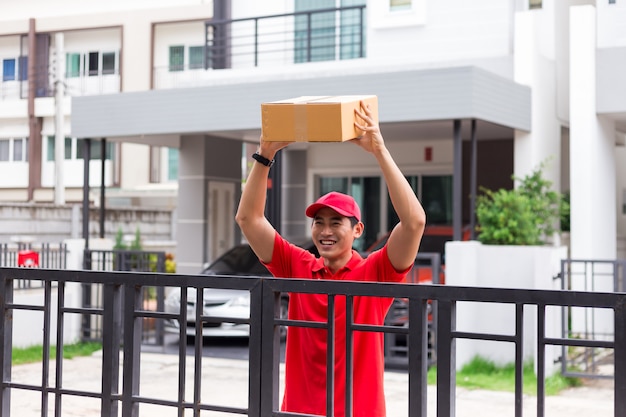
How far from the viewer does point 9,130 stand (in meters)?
29.1

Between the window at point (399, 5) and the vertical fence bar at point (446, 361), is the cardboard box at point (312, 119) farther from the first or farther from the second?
the window at point (399, 5)

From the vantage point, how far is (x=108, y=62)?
2883 centimetres

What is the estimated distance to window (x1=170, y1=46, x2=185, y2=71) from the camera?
27828mm

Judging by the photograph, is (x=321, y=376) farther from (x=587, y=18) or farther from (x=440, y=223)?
(x=440, y=223)

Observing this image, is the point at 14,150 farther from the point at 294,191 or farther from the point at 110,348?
the point at 110,348

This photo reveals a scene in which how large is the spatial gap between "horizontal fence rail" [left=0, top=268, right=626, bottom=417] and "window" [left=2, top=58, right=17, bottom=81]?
89.7 feet

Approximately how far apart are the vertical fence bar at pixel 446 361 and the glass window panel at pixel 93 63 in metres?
26.9

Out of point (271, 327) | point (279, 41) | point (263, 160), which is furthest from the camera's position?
point (279, 41)

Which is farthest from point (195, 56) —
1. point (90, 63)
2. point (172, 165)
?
point (90, 63)

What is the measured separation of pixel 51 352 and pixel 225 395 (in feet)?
10.9

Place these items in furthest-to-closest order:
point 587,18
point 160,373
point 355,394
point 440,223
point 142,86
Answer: point 142,86 → point 440,223 → point 587,18 → point 160,373 → point 355,394

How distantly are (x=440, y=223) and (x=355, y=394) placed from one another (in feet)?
41.3

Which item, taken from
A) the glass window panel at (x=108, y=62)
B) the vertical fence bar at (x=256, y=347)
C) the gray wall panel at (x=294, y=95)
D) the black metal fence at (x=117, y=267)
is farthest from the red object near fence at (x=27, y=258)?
the glass window panel at (x=108, y=62)

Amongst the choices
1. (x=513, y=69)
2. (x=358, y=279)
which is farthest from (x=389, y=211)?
(x=358, y=279)
